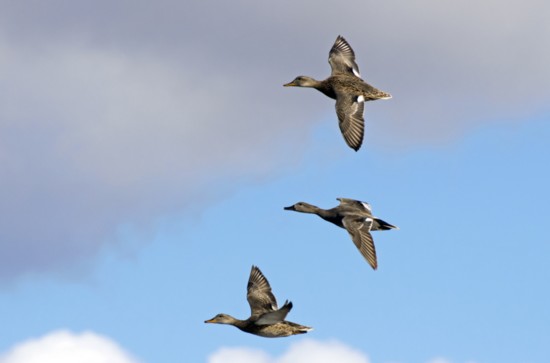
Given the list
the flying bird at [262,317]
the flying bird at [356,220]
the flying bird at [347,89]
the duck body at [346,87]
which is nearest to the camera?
the flying bird at [262,317]

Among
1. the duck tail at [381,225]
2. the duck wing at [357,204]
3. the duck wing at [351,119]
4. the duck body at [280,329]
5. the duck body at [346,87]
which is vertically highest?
the duck body at [346,87]

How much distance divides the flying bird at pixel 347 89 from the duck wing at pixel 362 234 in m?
2.64

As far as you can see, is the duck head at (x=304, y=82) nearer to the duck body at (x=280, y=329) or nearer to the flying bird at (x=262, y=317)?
the flying bird at (x=262, y=317)

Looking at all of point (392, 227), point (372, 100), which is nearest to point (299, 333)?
point (392, 227)

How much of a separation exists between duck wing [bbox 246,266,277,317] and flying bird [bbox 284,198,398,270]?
280 cm

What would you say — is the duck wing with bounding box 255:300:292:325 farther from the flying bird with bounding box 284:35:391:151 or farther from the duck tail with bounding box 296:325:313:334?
the flying bird with bounding box 284:35:391:151

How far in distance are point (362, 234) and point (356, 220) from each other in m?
1.23

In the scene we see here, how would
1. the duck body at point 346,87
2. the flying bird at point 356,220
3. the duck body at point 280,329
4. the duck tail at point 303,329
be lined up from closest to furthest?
the flying bird at point 356,220
the duck tail at point 303,329
the duck body at point 280,329
the duck body at point 346,87

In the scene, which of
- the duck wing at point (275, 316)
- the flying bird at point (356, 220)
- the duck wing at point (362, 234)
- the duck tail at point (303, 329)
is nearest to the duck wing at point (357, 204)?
the flying bird at point (356, 220)

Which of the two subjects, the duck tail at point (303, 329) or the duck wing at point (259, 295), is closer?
the duck tail at point (303, 329)

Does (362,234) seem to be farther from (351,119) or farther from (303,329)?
(351,119)

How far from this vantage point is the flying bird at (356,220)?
39094 millimetres

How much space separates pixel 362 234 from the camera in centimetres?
3972

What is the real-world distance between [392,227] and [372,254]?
384 centimetres
